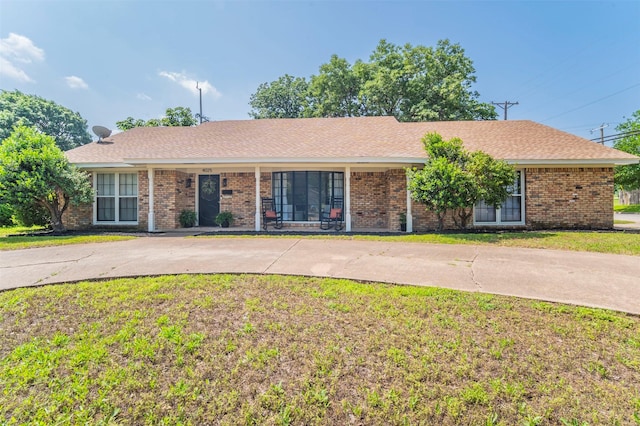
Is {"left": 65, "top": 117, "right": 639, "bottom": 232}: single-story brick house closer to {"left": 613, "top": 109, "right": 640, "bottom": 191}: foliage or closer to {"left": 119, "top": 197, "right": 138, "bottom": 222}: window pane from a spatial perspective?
{"left": 119, "top": 197, "right": 138, "bottom": 222}: window pane

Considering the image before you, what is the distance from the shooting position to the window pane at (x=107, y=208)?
11552 mm

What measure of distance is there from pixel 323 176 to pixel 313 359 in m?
9.56

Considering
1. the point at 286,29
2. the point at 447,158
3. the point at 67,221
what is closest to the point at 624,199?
the point at 447,158

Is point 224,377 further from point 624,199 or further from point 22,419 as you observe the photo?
point 624,199

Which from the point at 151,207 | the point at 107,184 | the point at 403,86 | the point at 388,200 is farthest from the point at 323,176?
the point at 403,86

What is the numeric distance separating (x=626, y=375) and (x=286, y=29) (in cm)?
1499

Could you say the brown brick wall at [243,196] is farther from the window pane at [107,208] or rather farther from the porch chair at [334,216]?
the window pane at [107,208]

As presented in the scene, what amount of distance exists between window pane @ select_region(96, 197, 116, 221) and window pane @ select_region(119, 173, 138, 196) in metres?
0.53

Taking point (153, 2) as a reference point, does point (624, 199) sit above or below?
below

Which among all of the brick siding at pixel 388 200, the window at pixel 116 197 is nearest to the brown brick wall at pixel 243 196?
the brick siding at pixel 388 200

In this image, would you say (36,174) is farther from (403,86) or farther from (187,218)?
(403,86)

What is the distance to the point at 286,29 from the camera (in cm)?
1338

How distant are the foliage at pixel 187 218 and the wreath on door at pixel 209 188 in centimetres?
88

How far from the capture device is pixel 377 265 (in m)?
5.54
